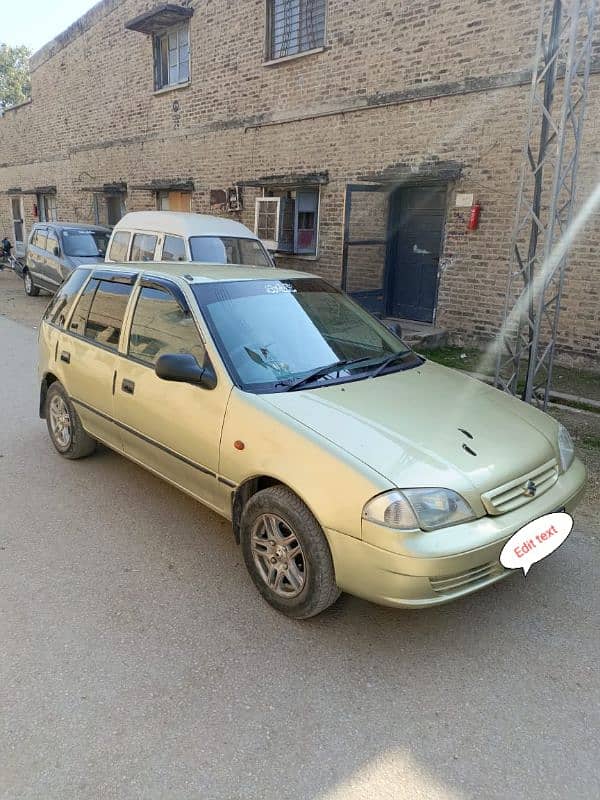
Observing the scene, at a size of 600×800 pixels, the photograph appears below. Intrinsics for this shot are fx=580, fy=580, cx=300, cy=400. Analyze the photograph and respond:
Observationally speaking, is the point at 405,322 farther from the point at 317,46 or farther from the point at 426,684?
the point at 426,684

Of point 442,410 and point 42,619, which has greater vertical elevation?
point 442,410

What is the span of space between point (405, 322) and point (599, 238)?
11.0 feet

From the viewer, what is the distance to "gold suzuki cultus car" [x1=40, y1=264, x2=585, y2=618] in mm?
2549

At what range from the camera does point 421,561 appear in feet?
8.03

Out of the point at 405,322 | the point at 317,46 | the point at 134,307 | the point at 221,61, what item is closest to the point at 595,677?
the point at 134,307

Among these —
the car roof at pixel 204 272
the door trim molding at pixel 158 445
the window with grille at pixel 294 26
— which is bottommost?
the door trim molding at pixel 158 445

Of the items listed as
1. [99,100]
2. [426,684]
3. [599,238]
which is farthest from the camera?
[99,100]

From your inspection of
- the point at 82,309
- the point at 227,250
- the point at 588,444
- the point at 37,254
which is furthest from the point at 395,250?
the point at 37,254

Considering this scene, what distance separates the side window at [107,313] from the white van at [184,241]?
4.17 metres

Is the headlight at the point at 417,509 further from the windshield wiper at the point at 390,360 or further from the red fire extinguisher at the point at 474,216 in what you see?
the red fire extinguisher at the point at 474,216

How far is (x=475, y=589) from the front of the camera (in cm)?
262

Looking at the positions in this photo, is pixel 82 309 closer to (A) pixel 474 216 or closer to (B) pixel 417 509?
(B) pixel 417 509

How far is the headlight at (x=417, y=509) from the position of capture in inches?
98.1

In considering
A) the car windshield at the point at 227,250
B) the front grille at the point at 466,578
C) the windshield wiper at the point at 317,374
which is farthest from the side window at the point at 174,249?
the front grille at the point at 466,578
